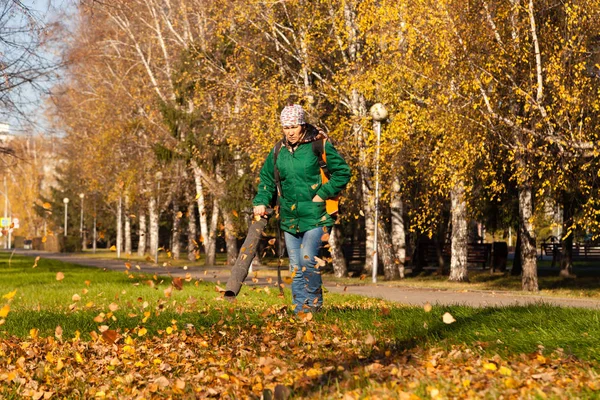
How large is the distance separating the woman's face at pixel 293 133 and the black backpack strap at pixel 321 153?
163 mm

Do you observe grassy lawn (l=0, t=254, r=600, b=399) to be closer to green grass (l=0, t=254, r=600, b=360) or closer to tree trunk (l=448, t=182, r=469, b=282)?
green grass (l=0, t=254, r=600, b=360)

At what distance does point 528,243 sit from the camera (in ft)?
72.2

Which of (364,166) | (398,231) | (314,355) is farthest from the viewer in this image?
(398,231)

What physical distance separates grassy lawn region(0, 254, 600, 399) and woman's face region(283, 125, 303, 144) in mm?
1638

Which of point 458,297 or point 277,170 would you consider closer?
point 277,170

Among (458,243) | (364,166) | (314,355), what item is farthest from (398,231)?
(314,355)

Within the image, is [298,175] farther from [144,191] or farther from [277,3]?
[144,191]

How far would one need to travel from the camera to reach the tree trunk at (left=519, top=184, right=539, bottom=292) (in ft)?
71.9

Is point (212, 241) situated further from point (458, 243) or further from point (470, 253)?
point (458, 243)

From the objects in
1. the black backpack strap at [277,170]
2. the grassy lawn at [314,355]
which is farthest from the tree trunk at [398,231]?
the black backpack strap at [277,170]

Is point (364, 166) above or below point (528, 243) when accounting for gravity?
above

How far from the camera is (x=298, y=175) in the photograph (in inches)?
349

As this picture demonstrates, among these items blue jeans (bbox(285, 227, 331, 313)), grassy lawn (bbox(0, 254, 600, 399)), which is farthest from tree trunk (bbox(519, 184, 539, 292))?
blue jeans (bbox(285, 227, 331, 313))

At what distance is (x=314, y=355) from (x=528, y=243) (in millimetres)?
15696
